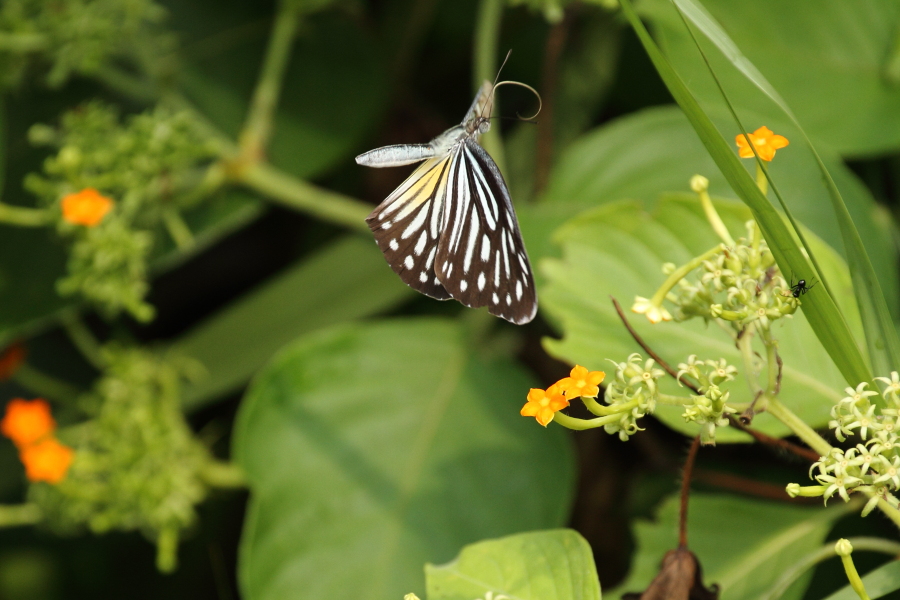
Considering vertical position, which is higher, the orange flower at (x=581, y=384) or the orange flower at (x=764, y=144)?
the orange flower at (x=764, y=144)

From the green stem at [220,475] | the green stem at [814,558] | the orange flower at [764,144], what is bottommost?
the green stem at [220,475]

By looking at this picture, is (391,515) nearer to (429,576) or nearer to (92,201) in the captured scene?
(429,576)

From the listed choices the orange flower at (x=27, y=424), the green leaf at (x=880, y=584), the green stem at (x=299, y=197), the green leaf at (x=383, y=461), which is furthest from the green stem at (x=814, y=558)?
the orange flower at (x=27, y=424)

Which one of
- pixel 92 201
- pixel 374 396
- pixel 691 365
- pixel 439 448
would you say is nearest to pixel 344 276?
pixel 374 396

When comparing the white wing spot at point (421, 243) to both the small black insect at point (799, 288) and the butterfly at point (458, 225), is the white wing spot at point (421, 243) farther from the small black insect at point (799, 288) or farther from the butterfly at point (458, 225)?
the small black insect at point (799, 288)

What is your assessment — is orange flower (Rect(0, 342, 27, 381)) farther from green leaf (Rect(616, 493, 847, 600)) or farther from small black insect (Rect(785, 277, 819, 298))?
small black insect (Rect(785, 277, 819, 298))

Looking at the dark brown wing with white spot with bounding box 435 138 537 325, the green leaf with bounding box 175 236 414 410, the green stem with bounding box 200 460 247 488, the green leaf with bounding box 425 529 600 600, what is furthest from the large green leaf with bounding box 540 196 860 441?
the green stem with bounding box 200 460 247 488

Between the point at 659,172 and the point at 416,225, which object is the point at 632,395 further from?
the point at 659,172
